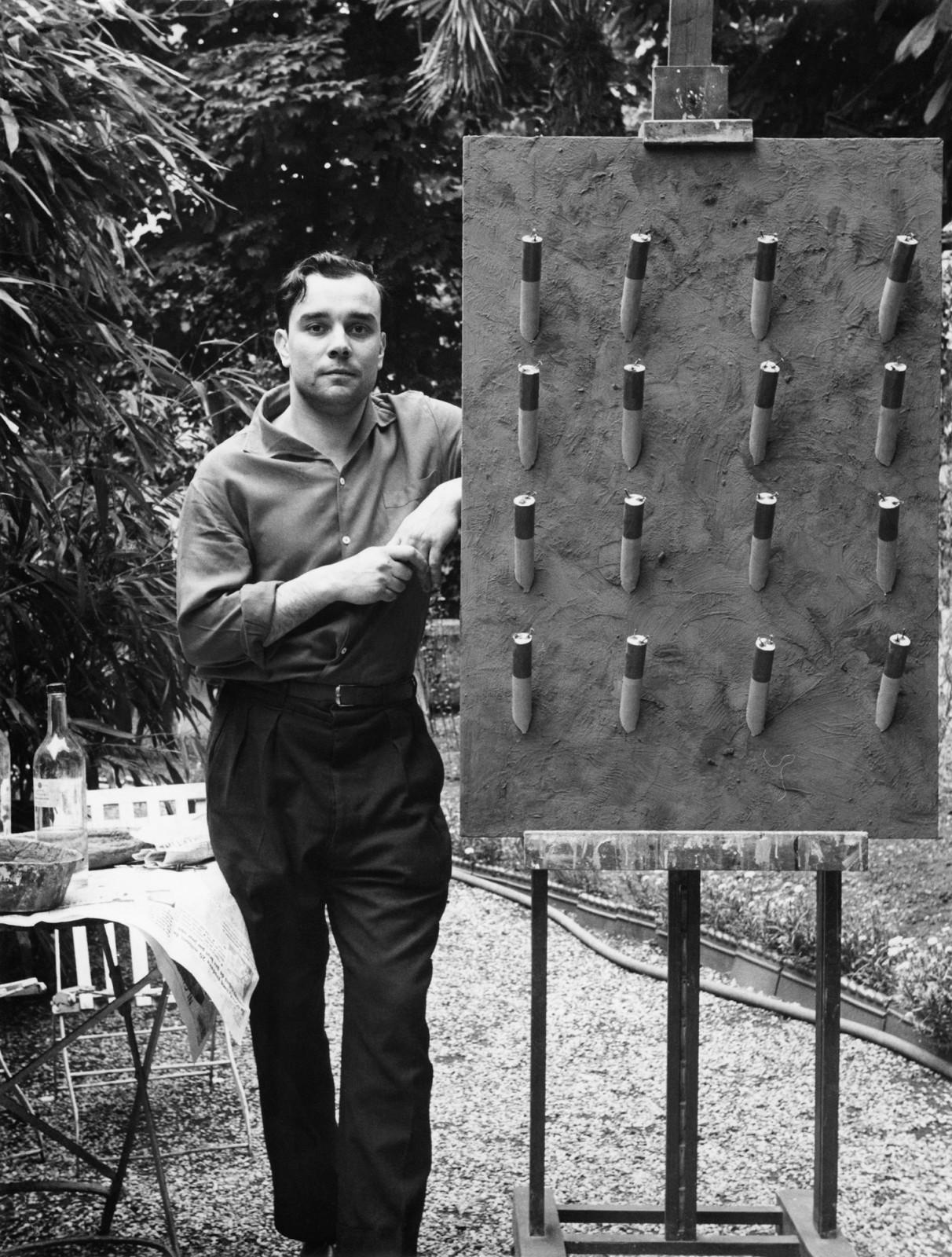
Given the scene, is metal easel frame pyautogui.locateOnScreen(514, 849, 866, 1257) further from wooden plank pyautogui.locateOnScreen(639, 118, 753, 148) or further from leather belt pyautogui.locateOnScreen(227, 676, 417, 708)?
wooden plank pyautogui.locateOnScreen(639, 118, 753, 148)

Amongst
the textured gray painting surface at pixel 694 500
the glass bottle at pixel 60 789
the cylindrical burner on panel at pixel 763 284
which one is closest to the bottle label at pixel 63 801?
the glass bottle at pixel 60 789

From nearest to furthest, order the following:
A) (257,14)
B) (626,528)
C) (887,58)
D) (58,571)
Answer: (626,528), (58,571), (887,58), (257,14)

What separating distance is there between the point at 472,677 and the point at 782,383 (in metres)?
0.63

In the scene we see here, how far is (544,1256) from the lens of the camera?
8.10ft

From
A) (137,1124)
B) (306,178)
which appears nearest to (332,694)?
(137,1124)

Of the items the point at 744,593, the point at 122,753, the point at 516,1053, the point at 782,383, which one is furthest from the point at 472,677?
the point at 122,753

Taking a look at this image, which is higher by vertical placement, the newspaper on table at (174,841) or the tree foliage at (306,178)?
the tree foliage at (306,178)

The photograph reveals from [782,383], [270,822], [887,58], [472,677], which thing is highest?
[887,58]

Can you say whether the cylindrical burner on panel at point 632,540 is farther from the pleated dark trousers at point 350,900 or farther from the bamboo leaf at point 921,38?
the bamboo leaf at point 921,38

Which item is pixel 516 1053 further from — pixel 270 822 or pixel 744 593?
pixel 744 593

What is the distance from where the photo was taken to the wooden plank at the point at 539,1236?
2486 mm

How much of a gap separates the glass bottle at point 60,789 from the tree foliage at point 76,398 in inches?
52.0

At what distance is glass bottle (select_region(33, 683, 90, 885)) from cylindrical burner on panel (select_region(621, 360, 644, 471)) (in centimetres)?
110

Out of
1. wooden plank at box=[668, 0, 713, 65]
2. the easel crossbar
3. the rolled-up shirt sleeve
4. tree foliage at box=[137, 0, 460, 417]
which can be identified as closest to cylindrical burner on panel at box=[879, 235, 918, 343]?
wooden plank at box=[668, 0, 713, 65]
